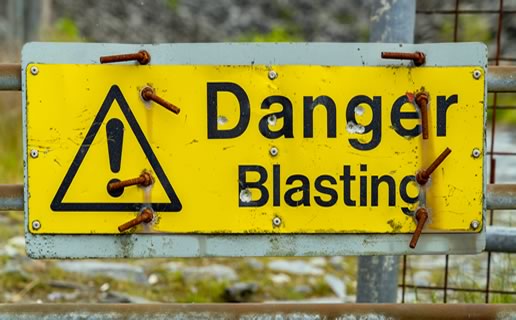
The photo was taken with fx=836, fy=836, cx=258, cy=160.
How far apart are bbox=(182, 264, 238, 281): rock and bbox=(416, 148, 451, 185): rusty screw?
1937 mm

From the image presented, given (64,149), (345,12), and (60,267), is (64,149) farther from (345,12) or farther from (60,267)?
(345,12)

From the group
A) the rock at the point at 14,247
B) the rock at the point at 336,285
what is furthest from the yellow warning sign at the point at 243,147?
the rock at the point at 14,247

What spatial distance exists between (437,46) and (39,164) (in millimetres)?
808

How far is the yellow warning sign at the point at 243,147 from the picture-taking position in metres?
1.61

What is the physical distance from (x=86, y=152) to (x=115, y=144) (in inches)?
2.3

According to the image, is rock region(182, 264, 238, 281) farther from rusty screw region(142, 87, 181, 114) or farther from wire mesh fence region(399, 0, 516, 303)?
rusty screw region(142, 87, 181, 114)

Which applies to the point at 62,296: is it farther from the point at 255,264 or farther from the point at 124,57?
the point at 124,57

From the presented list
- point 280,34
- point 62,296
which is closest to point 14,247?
point 62,296

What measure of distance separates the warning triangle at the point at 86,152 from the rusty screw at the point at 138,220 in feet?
0.05

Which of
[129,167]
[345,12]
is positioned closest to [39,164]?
[129,167]

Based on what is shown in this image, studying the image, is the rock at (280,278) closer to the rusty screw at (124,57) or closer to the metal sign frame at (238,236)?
the metal sign frame at (238,236)

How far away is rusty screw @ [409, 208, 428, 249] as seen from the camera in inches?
63.1

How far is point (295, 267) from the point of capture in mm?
3768

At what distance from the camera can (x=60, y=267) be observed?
348 cm
